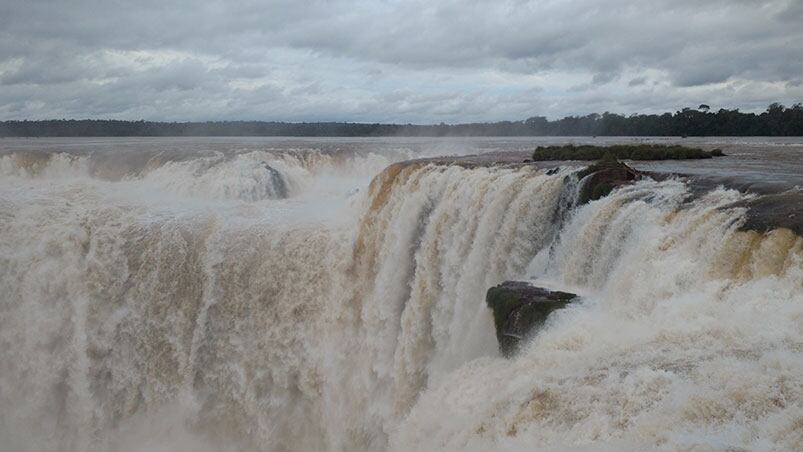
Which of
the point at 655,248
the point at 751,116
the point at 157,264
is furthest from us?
the point at 751,116

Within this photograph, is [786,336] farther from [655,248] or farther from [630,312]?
[655,248]

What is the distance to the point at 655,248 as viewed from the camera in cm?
873

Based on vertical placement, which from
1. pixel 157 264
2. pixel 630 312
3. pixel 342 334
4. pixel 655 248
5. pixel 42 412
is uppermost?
pixel 655 248

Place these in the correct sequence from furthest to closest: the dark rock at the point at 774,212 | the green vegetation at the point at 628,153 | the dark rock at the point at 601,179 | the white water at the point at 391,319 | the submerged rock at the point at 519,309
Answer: the green vegetation at the point at 628,153, the dark rock at the point at 601,179, the submerged rock at the point at 519,309, the dark rock at the point at 774,212, the white water at the point at 391,319

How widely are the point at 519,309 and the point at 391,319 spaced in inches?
237

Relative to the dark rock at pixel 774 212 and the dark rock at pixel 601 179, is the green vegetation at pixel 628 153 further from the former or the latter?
the dark rock at pixel 774 212

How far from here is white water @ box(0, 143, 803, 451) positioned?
244 inches

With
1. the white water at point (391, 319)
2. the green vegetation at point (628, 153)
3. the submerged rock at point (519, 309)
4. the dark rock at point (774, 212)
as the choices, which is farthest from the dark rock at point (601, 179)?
the green vegetation at point (628, 153)

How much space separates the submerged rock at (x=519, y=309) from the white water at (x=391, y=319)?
0.91 feet

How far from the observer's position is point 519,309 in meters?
9.03

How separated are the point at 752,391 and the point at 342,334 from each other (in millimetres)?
11006

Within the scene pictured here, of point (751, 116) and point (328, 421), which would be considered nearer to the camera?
point (328, 421)

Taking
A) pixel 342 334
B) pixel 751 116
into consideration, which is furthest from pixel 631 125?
pixel 342 334

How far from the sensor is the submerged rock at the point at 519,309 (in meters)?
8.67
